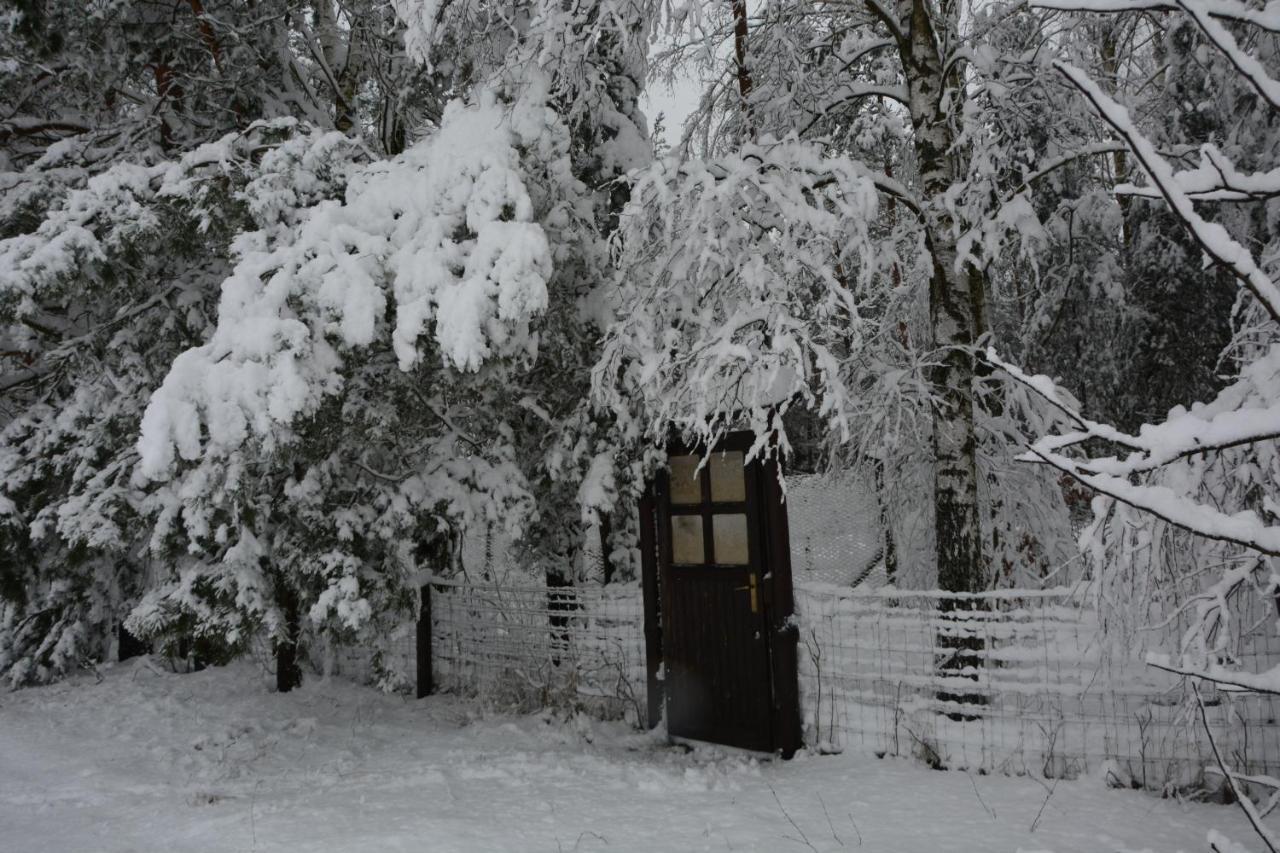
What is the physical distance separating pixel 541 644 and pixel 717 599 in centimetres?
213

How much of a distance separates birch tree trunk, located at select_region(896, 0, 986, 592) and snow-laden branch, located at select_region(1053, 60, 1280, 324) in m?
5.25

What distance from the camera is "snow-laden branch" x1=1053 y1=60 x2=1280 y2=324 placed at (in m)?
1.15

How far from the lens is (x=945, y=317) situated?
6512 millimetres

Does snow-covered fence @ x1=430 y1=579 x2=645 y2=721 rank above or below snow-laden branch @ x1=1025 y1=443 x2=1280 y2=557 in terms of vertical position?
below

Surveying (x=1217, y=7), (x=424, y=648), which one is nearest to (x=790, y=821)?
(x=1217, y=7)

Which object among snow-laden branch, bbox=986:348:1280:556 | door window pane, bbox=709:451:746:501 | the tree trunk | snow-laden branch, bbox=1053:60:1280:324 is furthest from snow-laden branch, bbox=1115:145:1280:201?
the tree trunk

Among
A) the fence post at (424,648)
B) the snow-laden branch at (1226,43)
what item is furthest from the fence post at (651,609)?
the snow-laden branch at (1226,43)

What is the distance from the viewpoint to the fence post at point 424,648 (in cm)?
838

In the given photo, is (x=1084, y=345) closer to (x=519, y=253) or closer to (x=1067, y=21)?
(x=1067, y=21)

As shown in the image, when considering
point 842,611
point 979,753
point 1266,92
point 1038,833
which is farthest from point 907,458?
point 1266,92

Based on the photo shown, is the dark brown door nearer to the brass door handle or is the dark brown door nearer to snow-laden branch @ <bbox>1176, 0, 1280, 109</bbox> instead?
the brass door handle

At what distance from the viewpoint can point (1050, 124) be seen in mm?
6723

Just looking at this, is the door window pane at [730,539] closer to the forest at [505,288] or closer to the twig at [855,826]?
the forest at [505,288]

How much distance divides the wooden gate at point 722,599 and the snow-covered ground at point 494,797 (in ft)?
1.06
